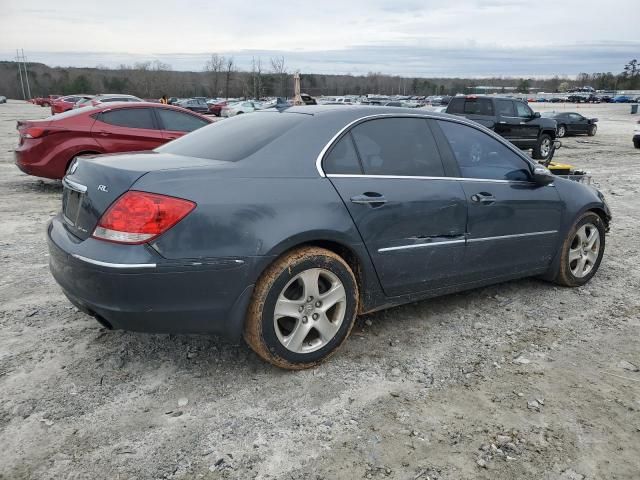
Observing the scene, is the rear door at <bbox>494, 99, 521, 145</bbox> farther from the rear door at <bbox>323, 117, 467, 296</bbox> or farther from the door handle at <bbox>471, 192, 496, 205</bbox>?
the rear door at <bbox>323, 117, 467, 296</bbox>

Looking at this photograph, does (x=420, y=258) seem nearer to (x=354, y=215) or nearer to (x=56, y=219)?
(x=354, y=215)

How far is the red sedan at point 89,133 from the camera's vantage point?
816 centimetres

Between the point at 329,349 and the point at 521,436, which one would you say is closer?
the point at 521,436

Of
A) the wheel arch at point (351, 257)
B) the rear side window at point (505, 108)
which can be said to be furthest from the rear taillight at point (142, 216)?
the rear side window at point (505, 108)

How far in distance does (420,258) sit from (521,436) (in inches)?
50.9

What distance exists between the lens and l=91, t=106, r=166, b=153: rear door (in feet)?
27.8

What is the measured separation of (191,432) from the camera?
2.67 meters

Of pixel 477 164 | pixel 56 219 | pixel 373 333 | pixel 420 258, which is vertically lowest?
pixel 373 333

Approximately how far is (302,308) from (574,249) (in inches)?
113

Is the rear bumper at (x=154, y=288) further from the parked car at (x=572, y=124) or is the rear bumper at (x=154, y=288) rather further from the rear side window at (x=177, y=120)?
the parked car at (x=572, y=124)

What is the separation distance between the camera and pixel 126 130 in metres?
8.66

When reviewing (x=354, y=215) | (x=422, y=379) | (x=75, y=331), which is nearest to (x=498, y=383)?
(x=422, y=379)

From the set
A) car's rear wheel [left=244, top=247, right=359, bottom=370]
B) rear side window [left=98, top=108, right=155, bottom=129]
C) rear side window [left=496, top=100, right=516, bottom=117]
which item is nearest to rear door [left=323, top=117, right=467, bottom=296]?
car's rear wheel [left=244, top=247, right=359, bottom=370]

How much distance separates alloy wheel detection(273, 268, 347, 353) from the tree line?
8154 cm
